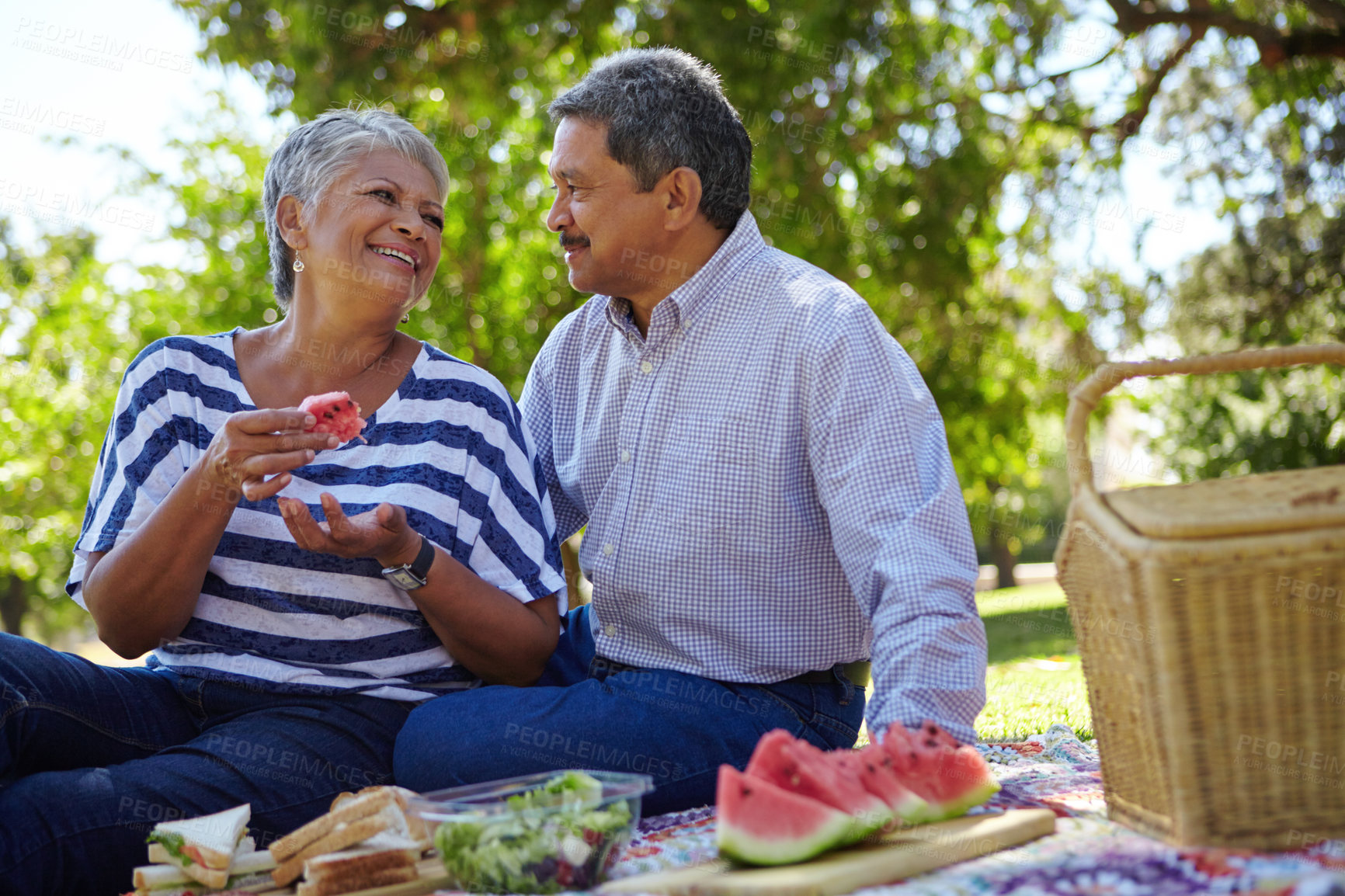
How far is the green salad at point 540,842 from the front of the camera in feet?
7.13

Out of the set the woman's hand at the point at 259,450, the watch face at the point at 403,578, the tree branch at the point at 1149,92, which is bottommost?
the watch face at the point at 403,578

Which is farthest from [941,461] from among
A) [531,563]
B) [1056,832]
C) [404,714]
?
[404,714]

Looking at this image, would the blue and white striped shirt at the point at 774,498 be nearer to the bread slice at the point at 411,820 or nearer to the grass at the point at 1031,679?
the grass at the point at 1031,679

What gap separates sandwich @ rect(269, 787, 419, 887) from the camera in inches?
96.0

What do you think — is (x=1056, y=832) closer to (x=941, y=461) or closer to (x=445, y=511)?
(x=941, y=461)

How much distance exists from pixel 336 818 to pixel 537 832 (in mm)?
587

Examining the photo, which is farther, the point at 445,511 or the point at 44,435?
the point at 44,435

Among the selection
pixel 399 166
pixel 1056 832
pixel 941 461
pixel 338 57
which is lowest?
pixel 1056 832

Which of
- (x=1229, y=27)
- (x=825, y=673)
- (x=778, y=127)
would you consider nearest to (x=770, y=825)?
(x=825, y=673)

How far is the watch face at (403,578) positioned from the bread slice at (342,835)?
69cm

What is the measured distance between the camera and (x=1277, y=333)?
12336 millimetres

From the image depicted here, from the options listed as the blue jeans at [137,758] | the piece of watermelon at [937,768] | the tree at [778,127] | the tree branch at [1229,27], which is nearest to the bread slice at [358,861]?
the blue jeans at [137,758]

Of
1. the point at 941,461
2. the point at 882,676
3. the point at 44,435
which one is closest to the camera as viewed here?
the point at 882,676

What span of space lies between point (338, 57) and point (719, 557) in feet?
24.0
